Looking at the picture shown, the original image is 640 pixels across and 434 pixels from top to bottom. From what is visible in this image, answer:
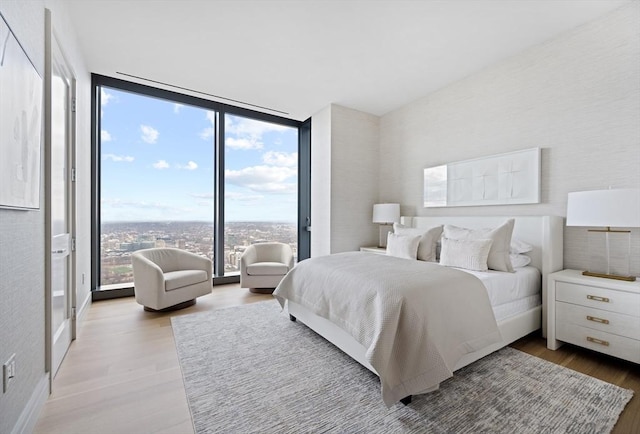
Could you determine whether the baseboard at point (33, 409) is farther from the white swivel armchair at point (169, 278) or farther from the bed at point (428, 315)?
the bed at point (428, 315)

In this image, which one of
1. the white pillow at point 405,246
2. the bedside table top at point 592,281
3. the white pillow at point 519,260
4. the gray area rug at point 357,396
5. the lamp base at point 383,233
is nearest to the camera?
the gray area rug at point 357,396

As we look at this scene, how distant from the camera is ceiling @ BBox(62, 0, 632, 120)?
93.8 inches

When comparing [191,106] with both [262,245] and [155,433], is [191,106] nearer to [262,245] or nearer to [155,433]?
[262,245]

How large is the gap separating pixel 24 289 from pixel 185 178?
3063mm

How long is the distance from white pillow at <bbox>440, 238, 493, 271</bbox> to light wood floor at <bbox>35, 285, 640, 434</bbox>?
2.59 ft

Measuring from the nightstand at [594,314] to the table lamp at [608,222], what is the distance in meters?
0.19

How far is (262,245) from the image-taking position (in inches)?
171

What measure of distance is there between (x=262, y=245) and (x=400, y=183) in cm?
249

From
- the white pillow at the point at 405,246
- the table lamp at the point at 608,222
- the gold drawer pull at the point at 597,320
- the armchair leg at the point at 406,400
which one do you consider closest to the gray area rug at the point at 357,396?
the armchair leg at the point at 406,400

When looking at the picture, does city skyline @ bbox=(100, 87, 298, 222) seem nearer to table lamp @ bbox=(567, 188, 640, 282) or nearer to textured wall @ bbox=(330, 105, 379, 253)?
textured wall @ bbox=(330, 105, 379, 253)

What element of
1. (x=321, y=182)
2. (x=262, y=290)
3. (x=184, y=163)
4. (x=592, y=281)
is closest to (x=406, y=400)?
(x=592, y=281)

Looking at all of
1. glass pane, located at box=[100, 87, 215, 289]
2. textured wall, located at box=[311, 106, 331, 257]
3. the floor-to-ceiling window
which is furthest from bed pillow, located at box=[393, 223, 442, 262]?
glass pane, located at box=[100, 87, 215, 289]

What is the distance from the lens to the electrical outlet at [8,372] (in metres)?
1.15

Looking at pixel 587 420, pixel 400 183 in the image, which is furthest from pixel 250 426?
pixel 400 183
